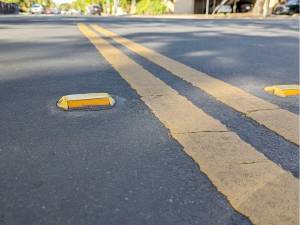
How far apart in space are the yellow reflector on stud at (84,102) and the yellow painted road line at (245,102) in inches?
32.5

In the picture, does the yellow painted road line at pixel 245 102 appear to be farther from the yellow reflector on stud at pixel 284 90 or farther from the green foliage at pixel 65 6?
the green foliage at pixel 65 6

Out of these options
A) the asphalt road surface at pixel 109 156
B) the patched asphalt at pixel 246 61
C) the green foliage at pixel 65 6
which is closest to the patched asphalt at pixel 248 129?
the asphalt road surface at pixel 109 156

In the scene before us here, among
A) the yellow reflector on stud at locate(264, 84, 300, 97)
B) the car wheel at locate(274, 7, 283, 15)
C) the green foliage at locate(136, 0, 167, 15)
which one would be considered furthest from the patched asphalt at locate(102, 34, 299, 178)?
the green foliage at locate(136, 0, 167, 15)

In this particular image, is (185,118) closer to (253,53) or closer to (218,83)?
(218,83)

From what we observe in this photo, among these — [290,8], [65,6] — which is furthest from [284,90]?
[65,6]

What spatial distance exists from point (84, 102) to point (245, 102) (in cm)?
112

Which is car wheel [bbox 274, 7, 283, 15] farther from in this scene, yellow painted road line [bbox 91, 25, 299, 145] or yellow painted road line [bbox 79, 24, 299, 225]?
yellow painted road line [bbox 79, 24, 299, 225]

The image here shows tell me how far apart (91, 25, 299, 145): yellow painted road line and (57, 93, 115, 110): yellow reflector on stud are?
2.71ft

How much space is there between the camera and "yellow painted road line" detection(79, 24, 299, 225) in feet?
4.90

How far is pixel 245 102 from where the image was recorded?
9.43 feet

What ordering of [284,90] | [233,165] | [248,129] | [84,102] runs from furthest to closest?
[284,90] → [84,102] → [248,129] → [233,165]

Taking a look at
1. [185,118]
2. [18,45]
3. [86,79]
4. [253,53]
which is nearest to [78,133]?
[185,118]

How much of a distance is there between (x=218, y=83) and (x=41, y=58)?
95.3 inches

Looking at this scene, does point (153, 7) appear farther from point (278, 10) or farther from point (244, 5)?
point (278, 10)
